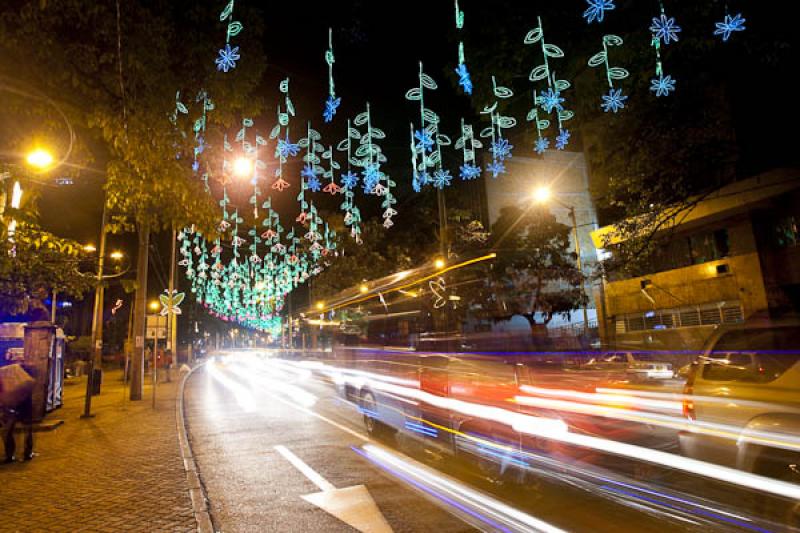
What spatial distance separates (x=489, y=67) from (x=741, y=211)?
18.8m

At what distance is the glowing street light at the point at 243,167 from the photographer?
11341 millimetres

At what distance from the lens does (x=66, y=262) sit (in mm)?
7988

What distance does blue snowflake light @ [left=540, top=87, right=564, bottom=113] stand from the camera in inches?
350

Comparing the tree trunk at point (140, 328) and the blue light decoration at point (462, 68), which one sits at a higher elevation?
the blue light decoration at point (462, 68)

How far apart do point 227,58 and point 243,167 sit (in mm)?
4154

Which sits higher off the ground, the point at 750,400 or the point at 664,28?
the point at 664,28

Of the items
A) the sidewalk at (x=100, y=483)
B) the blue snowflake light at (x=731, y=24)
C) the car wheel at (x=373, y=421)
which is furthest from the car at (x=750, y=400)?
the sidewalk at (x=100, y=483)

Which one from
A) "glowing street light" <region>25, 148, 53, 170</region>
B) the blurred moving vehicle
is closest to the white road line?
"glowing street light" <region>25, 148, 53, 170</region>

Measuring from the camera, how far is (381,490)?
6.03 metres

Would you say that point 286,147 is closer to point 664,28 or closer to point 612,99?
point 612,99

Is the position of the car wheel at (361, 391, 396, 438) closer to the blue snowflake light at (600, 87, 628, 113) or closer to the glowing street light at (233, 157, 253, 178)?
the glowing street light at (233, 157, 253, 178)

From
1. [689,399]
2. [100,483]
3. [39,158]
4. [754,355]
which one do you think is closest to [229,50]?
[39,158]

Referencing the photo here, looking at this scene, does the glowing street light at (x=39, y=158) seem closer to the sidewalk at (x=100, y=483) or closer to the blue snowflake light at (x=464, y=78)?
the sidewalk at (x=100, y=483)

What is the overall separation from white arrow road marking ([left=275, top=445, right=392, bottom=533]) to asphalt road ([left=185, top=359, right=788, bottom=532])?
0.03m
